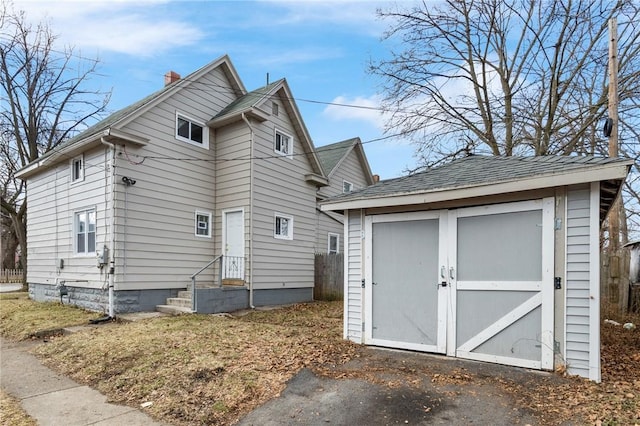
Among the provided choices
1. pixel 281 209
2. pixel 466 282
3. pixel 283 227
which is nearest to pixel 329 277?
pixel 283 227

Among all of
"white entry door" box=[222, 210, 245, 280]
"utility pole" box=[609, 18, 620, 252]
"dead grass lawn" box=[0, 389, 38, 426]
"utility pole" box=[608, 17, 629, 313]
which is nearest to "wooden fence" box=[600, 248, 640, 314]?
"utility pole" box=[608, 17, 629, 313]

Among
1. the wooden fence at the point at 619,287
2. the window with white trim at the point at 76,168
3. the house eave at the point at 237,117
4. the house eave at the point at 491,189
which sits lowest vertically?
the wooden fence at the point at 619,287

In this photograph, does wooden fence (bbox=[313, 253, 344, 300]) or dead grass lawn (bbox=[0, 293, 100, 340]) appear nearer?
dead grass lawn (bbox=[0, 293, 100, 340])

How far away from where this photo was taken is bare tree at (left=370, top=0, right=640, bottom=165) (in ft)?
38.7

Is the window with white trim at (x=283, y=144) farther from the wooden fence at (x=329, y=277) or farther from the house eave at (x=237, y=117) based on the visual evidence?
the wooden fence at (x=329, y=277)

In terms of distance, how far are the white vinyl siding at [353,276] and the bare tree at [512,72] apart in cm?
656

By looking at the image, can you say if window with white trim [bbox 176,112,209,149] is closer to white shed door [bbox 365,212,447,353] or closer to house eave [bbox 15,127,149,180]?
house eave [bbox 15,127,149,180]

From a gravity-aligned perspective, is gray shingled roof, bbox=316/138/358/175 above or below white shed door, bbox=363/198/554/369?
above

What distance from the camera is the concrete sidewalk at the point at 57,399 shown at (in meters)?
4.00

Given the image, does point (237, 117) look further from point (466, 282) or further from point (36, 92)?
point (36, 92)

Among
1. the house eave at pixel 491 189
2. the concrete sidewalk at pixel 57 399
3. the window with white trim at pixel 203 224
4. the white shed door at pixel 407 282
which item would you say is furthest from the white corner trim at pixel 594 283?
the window with white trim at pixel 203 224

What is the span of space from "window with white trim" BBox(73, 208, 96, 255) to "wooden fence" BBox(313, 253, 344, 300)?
7.06m

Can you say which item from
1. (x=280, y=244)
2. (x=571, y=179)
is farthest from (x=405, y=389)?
(x=280, y=244)

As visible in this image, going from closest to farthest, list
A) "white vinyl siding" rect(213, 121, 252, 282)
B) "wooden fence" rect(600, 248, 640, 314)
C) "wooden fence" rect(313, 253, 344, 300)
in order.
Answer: "wooden fence" rect(600, 248, 640, 314), "white vinyl siding" rect(213, 121, 252, 282), "wooden fence" rect(313, 253, 344, 300)
